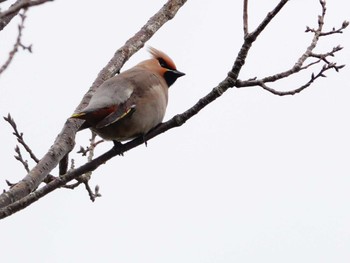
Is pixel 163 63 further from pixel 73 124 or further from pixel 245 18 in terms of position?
pixel 245 18

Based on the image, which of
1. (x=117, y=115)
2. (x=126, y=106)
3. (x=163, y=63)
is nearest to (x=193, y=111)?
(x=117, y=115)

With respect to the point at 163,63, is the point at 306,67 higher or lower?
lower

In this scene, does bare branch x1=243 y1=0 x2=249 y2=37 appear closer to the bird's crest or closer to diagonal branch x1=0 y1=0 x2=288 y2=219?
diagonal branch x1=0 y1=0 x2=288 y2=219

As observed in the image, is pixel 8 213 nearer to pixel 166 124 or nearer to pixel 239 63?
pixel 166 124

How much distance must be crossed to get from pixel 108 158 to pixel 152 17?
1.94 meters

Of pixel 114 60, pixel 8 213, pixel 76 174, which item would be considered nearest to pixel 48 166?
pixel 76 174

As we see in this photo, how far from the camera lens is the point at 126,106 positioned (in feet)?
16.8

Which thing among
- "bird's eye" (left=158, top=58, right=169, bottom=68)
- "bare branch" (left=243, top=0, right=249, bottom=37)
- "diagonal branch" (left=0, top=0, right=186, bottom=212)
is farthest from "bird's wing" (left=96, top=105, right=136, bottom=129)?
"bird's eye" (left=158, top=58, right=169, bottom=68)

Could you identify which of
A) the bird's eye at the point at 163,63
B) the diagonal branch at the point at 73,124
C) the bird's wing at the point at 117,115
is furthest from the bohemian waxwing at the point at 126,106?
the bird's eye at the point at 163,63

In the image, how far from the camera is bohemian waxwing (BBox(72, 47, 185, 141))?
4.85m

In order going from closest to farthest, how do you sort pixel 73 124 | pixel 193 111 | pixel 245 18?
pixel 245 18 → pixel 193 111 → pixel 73 124

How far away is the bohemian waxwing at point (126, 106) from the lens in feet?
15.9

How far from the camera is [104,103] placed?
489cm

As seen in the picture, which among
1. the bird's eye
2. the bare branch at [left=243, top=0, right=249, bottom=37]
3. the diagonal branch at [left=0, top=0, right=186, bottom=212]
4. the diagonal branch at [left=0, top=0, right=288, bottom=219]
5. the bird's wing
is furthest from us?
the bird's eye
